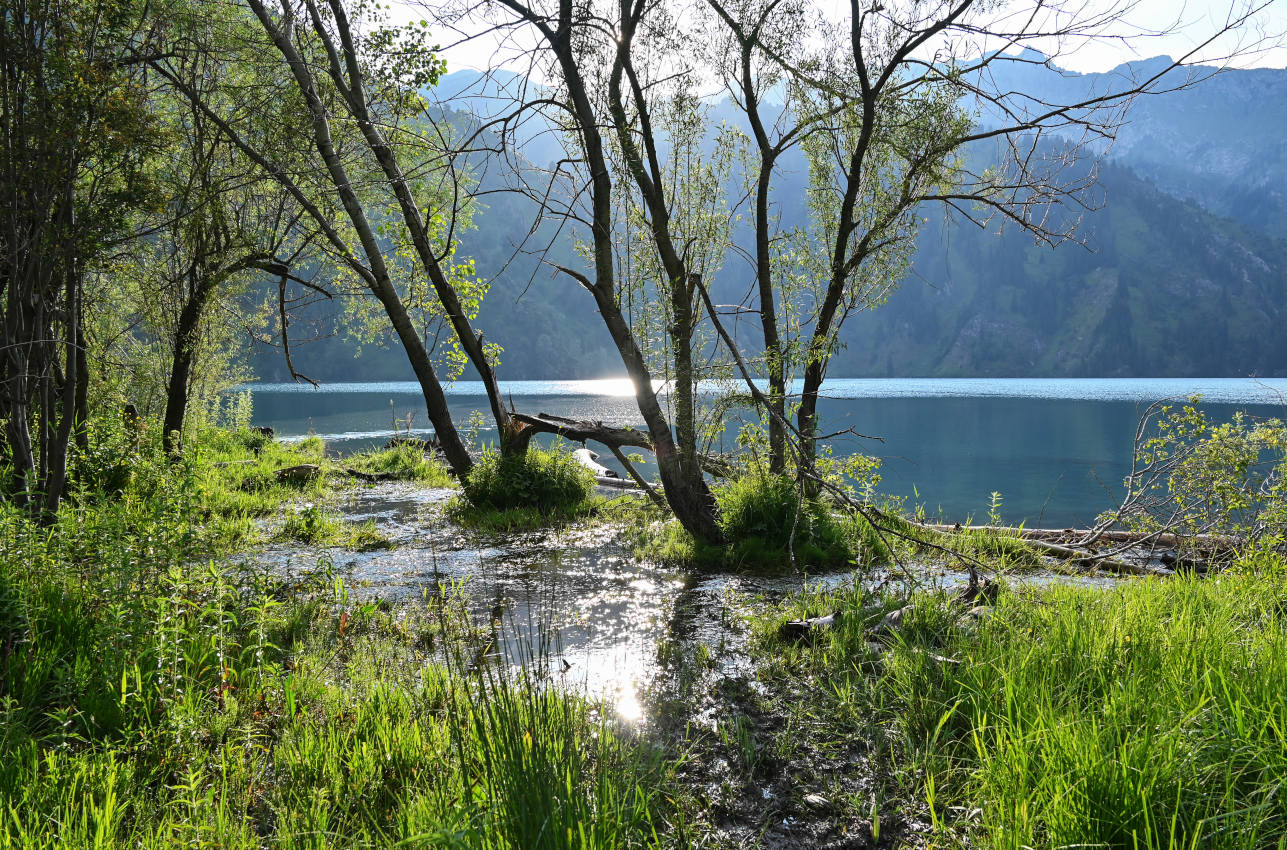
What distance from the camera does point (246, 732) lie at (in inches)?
151

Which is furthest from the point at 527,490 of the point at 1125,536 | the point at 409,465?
the point at 1125,536

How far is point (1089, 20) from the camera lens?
22.6 feet

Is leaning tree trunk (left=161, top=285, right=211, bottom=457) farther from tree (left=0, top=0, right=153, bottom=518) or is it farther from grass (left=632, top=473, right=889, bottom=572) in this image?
grass (left=632, top=473, right=889, bottom=572)

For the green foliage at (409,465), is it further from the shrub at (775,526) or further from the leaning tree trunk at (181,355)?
the shrub at (775,526)

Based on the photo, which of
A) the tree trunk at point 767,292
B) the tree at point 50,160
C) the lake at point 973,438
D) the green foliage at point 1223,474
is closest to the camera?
the tree at point 50,160

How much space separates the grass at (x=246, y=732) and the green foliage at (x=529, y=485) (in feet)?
→ 19.4

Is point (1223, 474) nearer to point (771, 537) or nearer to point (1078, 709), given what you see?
point (771, 537)

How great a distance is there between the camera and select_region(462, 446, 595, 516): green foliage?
11.8 meters

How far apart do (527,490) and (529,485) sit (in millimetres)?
95

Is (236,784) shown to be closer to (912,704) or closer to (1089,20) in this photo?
(912,704)

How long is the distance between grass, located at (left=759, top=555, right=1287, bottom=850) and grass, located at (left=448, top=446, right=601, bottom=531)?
6485 millimetres

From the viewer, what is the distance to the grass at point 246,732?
99.7 inches

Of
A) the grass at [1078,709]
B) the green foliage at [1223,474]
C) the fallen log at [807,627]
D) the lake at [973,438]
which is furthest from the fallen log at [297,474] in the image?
the green foliage at [1223,474]

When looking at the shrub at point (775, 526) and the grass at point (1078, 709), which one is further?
the shrub at point (775, 526)
